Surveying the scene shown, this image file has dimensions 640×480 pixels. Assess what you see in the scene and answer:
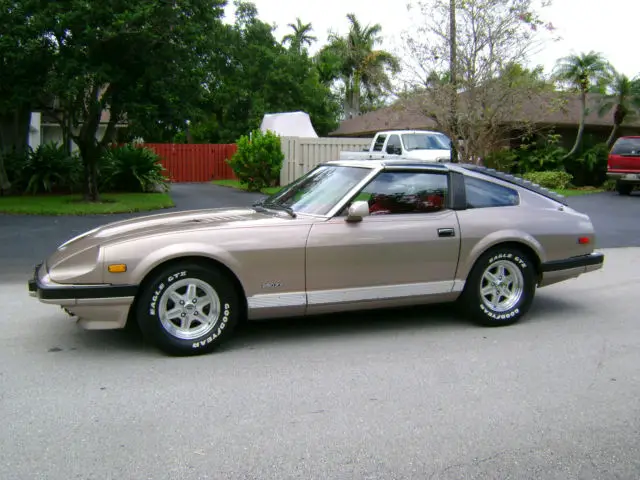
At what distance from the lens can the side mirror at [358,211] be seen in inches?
215

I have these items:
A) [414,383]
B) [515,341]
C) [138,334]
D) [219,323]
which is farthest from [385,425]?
[138,334]

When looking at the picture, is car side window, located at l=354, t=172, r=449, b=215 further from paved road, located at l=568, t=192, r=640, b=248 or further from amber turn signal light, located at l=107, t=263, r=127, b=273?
paved road, located at l=568, t=192, r=640, b=248

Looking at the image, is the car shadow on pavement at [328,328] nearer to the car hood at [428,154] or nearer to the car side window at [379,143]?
the car hood at [428,154]

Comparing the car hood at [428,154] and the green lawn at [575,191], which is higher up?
the car hood at [428,154]

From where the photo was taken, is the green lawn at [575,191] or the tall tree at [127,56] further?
the green lawn at [575,191]

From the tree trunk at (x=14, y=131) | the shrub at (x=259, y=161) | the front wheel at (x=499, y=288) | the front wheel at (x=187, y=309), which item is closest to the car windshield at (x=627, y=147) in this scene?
the shrub at (x=259, y=161)

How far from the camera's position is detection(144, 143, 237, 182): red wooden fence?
29281 millimetres

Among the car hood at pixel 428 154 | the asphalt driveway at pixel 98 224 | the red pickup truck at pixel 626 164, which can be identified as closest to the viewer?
the asphalt driveway at pixel 98 224

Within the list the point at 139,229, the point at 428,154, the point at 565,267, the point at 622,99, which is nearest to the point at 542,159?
the point at 622,99

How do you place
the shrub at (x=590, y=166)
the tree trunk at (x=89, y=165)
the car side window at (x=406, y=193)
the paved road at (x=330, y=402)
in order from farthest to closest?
the shrub at (x=590, y=166), the tree trunk at (x=89, y=165), the car side window at (x=406, y=193), the paved road at (x=330, y=402)

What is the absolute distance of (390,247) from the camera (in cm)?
561

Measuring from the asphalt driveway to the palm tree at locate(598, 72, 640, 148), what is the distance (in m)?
5.49

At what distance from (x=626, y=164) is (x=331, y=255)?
18.6m

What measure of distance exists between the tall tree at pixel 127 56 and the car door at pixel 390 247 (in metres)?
9.67
